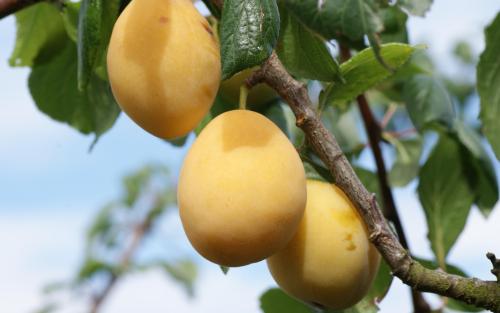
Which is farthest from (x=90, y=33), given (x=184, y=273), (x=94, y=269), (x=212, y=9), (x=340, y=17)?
(x=184, y=273)

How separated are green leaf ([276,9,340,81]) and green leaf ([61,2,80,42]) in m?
0.38

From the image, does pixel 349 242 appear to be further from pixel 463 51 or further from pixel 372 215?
pixel 463 51

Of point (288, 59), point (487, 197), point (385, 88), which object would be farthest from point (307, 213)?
point (385, 88)

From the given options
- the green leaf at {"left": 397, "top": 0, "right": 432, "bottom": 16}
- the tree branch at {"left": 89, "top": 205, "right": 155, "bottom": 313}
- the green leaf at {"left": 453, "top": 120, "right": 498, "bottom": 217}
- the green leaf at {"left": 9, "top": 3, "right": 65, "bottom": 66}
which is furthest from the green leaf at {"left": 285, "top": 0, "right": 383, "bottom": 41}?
the tree branch at {"left": 89, "top": 205, "right": 155, "bottom": 313}

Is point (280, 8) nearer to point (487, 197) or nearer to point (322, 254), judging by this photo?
point (322, 254)

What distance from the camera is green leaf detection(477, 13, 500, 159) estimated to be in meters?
0.98

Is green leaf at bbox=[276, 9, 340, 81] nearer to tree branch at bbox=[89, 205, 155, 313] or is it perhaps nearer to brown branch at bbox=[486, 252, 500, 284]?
brown branch at bbox=[486, 252, 500, 284]

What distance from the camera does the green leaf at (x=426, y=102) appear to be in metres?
1.25

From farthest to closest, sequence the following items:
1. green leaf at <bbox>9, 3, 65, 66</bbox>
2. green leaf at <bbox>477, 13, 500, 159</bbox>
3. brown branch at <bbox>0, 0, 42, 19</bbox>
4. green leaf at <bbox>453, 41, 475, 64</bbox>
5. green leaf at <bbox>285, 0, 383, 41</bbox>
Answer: green leaf at <bbox>453, 41, 475, 64</bbox> < green leaf at <bbox>9, 3, 65, 66</bbox> < green leaf at <bbox>477, 13, 500, 159</bbox> < brown branch at <bbox>0, 0, 42, 19</bbox> < green leaf at <bbox>285, 0, 383, 41</bbox>

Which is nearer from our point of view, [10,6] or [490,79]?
[10,6]

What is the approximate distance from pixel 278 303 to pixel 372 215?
41cm

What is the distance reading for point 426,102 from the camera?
1271mm

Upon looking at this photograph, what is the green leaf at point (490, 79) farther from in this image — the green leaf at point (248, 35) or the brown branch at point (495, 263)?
the green leaf at point (248, 35)

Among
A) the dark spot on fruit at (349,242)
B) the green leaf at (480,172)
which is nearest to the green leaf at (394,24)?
the green leaf at (480,172)
